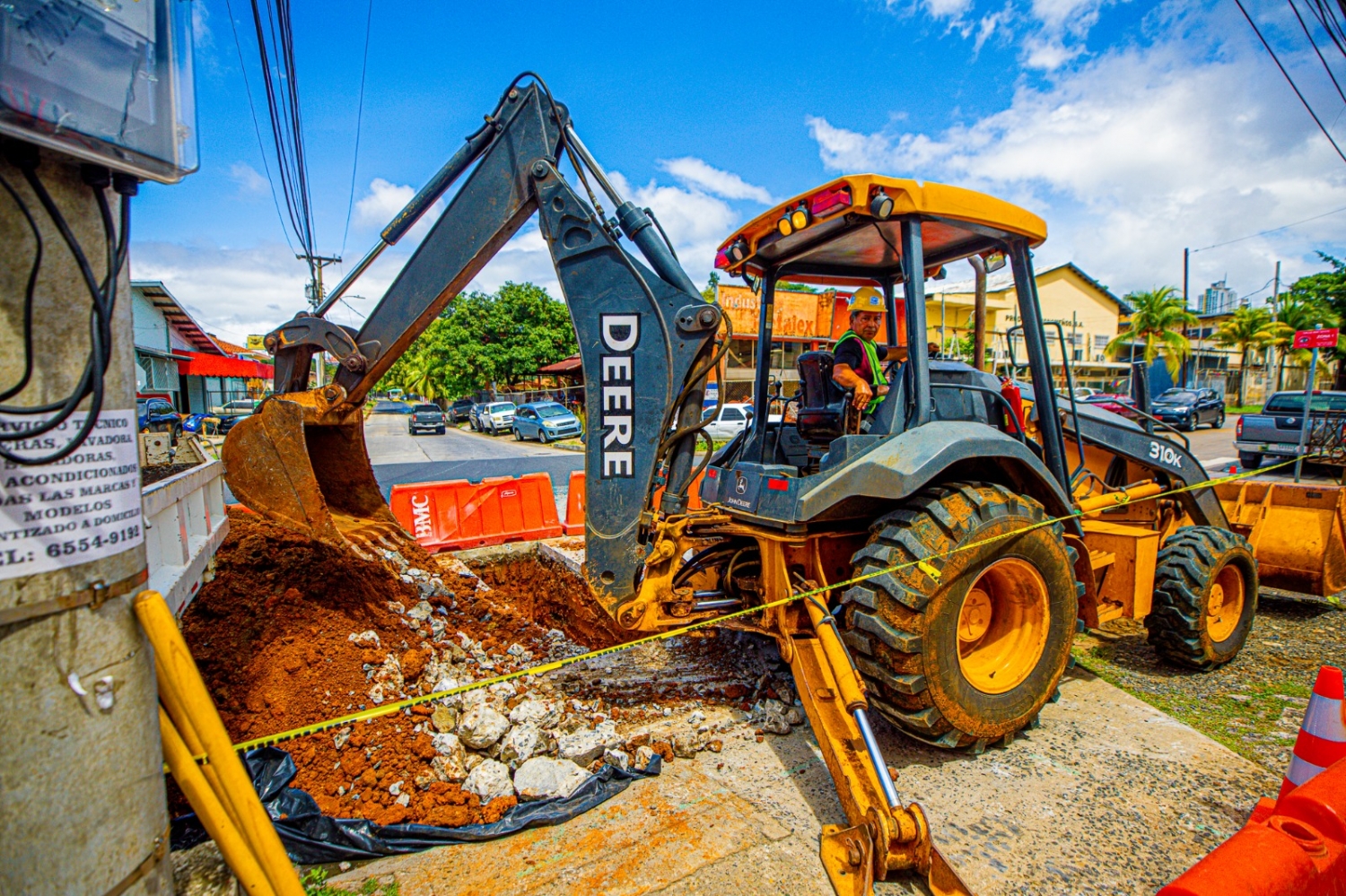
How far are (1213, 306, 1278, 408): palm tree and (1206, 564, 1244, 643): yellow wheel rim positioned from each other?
42185 mm

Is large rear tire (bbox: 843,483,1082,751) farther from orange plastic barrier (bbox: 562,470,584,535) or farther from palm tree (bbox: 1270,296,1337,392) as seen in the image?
palm tree (bbox: 1270,296,1337,392)

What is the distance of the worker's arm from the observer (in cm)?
361

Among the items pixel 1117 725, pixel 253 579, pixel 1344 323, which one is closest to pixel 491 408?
pixel 253 579

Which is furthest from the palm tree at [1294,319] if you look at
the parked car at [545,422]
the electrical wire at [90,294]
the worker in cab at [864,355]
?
the electrical wire at [90,294]

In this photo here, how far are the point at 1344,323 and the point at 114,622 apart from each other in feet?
143

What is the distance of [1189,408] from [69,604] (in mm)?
30860

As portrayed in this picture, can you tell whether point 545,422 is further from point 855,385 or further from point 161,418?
point 855,385

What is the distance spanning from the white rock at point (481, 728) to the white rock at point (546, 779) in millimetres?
211

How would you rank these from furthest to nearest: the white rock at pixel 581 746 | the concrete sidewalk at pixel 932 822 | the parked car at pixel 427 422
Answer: the parked car at pixel 427 422 < the white rock at pixel 581 746 < the concrete sidewalk at pixel 932 822

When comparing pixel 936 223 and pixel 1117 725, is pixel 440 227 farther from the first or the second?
pixel 1117 725

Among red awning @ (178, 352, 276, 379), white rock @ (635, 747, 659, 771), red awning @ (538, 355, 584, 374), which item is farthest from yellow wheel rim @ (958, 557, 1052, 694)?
red awning @ (538, 355, 584, 374)

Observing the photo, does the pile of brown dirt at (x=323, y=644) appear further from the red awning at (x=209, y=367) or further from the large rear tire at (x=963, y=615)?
the red awning at (x=209, y=367)

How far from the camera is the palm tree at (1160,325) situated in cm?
3622

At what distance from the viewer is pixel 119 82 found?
1373mm
